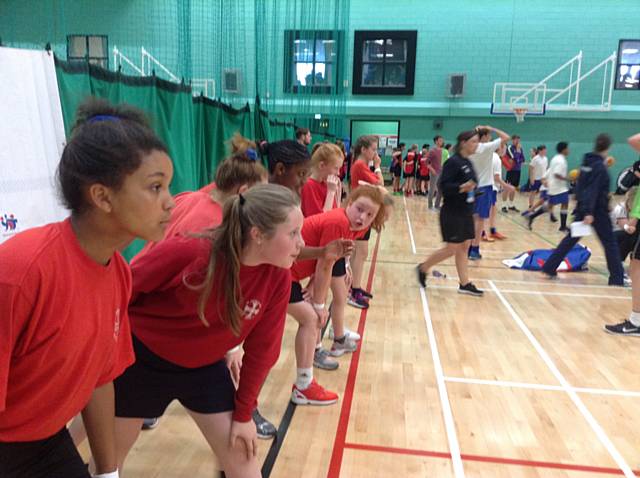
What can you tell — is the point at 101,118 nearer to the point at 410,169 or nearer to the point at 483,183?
the point at 483,183

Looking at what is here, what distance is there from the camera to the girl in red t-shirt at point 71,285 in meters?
1.01

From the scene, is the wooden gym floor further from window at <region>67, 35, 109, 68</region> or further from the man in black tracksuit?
window at <region>67, 35, 109, 68</region>

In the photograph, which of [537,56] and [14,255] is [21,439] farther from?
[537,56]

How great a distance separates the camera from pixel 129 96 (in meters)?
2.94

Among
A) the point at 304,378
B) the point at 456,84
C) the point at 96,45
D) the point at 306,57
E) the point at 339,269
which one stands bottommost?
the point at 304,378

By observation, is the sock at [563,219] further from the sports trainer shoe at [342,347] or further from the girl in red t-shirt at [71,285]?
the girl in red t-shirt at [71,285]

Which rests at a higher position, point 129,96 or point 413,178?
point 129,96

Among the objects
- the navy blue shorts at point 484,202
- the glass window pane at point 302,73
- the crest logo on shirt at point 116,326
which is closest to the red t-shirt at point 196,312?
the crest logo on shirt at point 116,326

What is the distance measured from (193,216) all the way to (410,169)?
13.8 m

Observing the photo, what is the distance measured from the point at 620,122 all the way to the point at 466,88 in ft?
15.7

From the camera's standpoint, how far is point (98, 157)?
3.60 ft

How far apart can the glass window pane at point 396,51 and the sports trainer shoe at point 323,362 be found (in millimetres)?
14100

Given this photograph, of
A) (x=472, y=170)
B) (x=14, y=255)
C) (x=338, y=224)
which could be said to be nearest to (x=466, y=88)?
(x=472, y=170)

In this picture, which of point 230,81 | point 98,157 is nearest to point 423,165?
point 230,81
